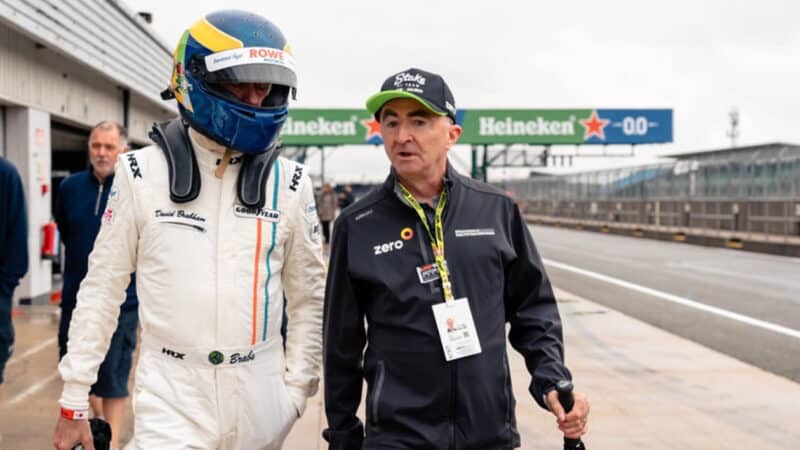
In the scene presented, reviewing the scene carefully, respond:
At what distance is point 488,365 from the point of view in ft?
8.11

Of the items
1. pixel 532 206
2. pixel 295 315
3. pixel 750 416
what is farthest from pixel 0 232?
pixel 532 206

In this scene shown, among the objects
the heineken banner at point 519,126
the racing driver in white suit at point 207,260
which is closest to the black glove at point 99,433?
the racing driver in white suit at point 207,260

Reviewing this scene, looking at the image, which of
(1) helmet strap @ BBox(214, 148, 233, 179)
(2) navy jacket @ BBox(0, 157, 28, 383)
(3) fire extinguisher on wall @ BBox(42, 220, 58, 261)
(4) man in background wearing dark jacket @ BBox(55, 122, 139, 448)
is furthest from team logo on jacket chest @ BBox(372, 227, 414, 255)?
(3) fire extinguisher on wall @ BBox(42, 220, 58, 261)

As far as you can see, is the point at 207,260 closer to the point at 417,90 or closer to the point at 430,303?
the point at 430,303

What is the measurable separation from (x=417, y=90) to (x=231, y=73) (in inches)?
22.5

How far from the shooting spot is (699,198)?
26.8m

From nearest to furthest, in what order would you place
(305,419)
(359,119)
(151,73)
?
(305,419)
(151,73)
(359,119)

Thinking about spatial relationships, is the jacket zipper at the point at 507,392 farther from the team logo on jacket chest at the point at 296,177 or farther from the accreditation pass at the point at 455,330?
the team logo on jacket chest at the point at 296,177

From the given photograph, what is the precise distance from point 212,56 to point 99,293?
2.53ft

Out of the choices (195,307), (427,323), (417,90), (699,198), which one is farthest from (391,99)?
(699,198)

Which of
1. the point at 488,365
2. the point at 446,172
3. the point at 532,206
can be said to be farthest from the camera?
A: the point at 532,206

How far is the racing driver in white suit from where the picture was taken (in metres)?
2.28

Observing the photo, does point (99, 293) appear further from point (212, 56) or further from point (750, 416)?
point (750, 416)

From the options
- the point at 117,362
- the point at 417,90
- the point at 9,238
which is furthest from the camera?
the point at 117,362
